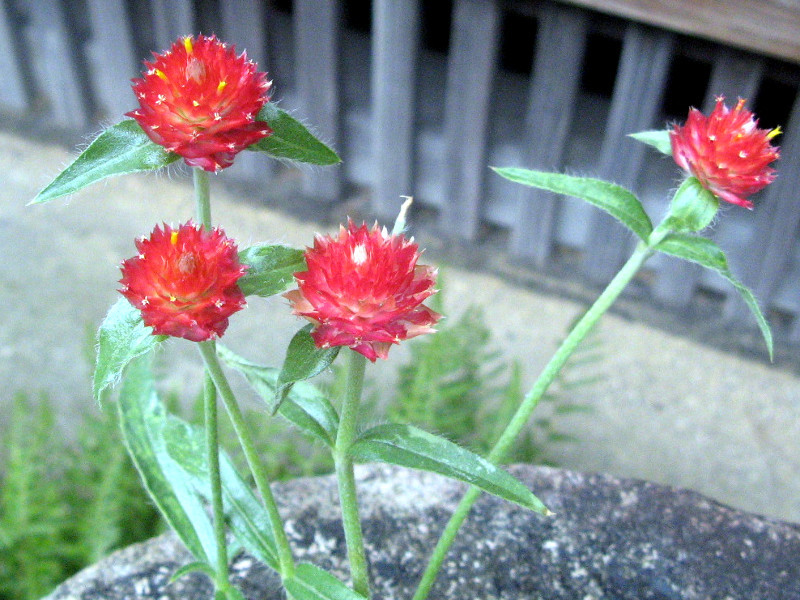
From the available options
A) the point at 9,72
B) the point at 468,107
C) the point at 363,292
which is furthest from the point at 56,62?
the point at 363,292

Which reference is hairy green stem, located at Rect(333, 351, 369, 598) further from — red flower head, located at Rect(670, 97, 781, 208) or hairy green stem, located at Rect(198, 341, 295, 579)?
red flower head, located at Rect(670, 97, 781, 208)

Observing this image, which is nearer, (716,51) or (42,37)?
(716,51)

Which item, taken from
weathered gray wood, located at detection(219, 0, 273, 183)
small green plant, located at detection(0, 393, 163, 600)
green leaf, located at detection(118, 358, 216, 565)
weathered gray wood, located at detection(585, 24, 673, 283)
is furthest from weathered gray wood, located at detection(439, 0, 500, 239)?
green leaf, located at detection(118, 358, 216, 565)

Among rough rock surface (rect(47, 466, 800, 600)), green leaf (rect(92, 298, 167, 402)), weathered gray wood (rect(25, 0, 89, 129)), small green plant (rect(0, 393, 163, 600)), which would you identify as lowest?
small green plant (rect(0, 393, 163, 600))

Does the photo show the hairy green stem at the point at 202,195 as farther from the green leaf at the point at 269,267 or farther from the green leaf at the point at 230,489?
the green leaf at the point at 230,489

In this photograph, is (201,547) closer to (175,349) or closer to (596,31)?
(175,349)

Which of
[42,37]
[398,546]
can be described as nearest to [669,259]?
[398,546]
